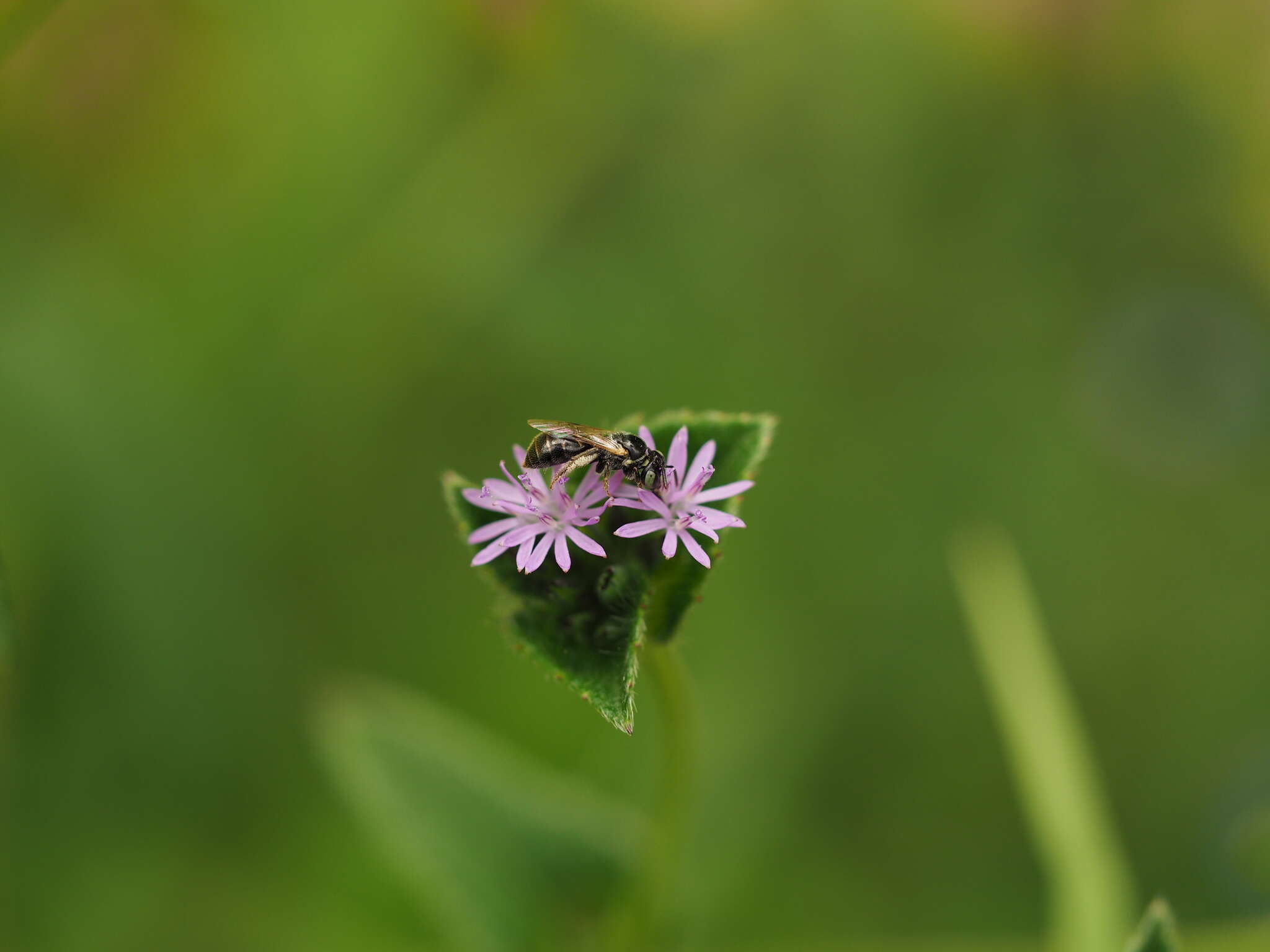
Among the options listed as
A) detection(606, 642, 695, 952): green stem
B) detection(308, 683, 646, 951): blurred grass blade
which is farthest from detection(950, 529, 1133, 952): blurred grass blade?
detection(308, 683, 646, 951): blurred grass blade

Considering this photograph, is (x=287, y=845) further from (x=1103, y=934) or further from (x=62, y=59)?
(x=62, y=59)

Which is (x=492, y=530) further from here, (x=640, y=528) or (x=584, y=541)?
(x=640, y=528)

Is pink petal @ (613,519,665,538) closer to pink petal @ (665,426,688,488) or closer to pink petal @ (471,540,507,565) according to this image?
pink petal @ (665,426,688,488)

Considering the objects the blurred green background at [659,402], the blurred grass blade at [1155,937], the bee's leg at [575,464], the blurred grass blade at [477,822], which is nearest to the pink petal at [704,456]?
the bee's leg at [575,464]

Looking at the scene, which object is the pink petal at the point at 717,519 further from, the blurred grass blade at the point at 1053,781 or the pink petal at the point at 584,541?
the blurred grass blade at the point at 1053,781

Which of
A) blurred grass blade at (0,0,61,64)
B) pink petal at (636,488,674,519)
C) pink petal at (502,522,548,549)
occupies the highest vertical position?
blurred grass blade at (0,0,61,64)

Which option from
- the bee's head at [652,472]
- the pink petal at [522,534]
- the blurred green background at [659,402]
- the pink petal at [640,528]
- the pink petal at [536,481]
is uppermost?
the blurred green background at [659,402]
